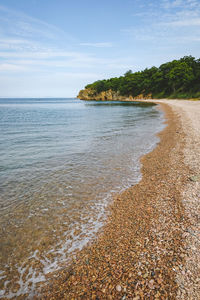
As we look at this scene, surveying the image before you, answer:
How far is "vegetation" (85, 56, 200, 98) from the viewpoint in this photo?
75.0m

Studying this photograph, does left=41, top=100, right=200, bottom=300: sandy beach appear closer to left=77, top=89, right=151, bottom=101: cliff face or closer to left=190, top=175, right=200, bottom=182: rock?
left=190, top=175, right=200, bottom=182: rock

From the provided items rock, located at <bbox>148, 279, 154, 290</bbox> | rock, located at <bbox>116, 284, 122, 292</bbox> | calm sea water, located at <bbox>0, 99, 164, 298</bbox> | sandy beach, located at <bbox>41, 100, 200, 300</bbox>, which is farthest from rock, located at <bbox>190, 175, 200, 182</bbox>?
rock, located at <bbox>116, 284, 122, 292</bbox>

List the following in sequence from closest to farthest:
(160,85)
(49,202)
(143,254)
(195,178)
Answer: (143,254), (49,202), (195,178), (160,85)

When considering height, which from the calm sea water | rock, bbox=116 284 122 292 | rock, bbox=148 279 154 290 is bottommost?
the calm sea water

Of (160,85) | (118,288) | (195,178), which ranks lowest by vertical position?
(118,288)

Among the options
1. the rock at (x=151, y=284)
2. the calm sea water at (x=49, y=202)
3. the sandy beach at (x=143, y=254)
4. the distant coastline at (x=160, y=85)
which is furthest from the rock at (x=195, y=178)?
the distant coastline at (x=160, y=85)

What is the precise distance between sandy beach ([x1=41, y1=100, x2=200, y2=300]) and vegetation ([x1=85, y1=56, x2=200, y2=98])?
245 ft

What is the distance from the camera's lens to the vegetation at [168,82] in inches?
2951

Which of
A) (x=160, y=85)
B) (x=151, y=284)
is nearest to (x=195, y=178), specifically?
(x=151, y=284)

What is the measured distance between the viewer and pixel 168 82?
87250 mm

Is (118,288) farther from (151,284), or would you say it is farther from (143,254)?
(143,254)

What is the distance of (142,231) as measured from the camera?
14.0ft

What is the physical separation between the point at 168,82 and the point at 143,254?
98.0m

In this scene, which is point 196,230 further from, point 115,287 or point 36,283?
point 36,283
